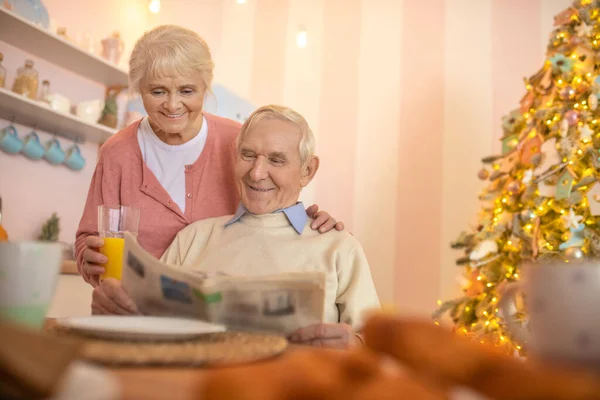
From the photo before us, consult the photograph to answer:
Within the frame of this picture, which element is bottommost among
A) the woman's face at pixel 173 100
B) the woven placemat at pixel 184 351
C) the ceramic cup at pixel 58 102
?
the woven placemat at pixel 184 351

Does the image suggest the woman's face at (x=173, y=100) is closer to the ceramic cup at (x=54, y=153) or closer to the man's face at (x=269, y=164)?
the man's face at (x=269, y=164)

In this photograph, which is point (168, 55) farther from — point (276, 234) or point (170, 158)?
point (276, 234)

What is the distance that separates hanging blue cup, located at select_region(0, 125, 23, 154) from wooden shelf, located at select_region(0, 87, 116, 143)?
0.21 feet

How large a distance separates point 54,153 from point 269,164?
1838 mm

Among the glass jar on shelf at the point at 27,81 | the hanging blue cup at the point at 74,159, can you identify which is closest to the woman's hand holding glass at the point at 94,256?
the glass jar on shelf at the point at 27,81

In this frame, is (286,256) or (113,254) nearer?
(113,254)

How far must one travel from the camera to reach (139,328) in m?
0.55

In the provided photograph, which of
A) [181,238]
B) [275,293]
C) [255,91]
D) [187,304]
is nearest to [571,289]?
[275,293]

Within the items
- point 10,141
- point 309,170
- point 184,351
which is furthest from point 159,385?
point 10,141

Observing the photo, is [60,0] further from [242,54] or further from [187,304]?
[187,304]

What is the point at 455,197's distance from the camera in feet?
11.7

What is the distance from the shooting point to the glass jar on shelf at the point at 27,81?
254 centimetres

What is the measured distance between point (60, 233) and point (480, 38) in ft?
9.22

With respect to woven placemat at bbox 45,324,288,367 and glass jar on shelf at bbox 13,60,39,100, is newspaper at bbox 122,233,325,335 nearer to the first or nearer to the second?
woven placemat at bbox 45,324,288,367
